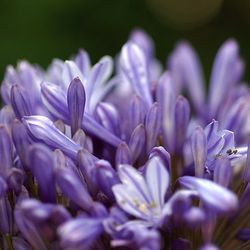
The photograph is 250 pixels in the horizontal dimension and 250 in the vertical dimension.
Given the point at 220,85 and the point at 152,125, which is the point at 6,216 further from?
the point at 220,85

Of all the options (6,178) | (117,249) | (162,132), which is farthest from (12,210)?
(162,132)

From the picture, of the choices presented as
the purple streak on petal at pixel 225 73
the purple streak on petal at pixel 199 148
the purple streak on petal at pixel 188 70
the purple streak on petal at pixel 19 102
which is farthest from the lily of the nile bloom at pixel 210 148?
the purple streak on petal at pixel 188 70

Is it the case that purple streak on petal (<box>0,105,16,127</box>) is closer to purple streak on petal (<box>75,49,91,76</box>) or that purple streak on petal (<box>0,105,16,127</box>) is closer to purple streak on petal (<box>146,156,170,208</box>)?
purple streak on petal (<box>75,49,91,76</box>)

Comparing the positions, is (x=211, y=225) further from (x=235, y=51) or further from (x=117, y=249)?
(x=235, y=51)

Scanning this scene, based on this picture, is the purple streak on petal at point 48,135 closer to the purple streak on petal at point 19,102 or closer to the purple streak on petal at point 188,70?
the purple streak on petal at point 19,102

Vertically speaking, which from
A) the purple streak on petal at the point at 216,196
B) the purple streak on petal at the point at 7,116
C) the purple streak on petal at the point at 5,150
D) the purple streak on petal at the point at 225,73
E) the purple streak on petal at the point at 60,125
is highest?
the purple streak on petal at the point at 225,73

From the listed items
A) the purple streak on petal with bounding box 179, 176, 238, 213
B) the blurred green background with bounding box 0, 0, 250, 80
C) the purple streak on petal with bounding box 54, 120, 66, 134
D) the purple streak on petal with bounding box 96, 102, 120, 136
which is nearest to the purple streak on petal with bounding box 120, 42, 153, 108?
the purple streak on petal with bounding box 96, 102, 120, 136
